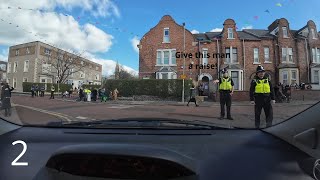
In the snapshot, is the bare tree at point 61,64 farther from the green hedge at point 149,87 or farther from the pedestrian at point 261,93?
the pedestrian at point 261,93

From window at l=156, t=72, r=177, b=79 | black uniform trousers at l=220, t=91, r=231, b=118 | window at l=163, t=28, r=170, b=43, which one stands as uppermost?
window at l=163, t=28, r=170, b=43

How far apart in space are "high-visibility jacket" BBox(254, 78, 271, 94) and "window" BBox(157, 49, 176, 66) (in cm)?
41

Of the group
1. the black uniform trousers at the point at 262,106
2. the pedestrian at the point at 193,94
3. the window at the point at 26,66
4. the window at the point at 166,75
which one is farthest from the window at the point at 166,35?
the window at the point at 26,66

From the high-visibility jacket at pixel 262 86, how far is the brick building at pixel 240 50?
37 mm

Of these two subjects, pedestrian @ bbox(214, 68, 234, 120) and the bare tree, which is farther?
the bare tree

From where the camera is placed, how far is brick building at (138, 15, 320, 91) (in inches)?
46.5

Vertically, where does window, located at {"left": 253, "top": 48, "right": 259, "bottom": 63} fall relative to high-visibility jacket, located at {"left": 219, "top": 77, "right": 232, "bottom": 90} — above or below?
above

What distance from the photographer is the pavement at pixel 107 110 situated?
1316 millimetres

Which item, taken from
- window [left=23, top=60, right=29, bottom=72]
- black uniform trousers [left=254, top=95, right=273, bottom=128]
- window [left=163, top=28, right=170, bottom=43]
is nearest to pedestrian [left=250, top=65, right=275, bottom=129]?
black uniform trousers [left=254, top=95, right=273, bottom=128]

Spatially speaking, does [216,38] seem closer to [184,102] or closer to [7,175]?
[184,102]

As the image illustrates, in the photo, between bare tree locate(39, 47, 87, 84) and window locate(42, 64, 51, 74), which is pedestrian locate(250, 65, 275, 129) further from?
window locate(42, 64, 51, 74)

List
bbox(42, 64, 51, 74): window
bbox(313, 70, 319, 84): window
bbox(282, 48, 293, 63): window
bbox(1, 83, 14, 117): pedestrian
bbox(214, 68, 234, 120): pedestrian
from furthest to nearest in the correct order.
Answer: bbox(42, 64, 51, 74): window → bbox(1, 83, 14, 117): pedestrian → bbox(214, 68, 234, 120): pedestrian → bbox(282, 48, 293, 63): window → bbox(313, 70, 319, 84): window

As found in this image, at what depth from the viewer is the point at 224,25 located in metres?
1.25

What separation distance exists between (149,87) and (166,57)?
20 cm
